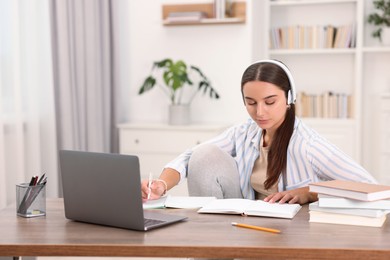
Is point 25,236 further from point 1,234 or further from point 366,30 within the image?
point 366,30

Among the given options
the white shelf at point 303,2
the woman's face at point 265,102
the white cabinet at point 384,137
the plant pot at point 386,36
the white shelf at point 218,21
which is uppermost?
the white shelf at point 303,2

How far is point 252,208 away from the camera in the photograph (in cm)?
198

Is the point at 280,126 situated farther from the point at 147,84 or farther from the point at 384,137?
the point at 384,137

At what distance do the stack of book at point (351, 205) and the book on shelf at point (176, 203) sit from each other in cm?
42

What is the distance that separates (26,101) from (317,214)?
2391 millimetres

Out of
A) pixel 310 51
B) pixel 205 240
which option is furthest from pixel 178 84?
pixel 205 240

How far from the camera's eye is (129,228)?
180 centimetres

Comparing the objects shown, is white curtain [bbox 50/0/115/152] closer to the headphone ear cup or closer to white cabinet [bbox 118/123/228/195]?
white cabinet [bbox 118/123/228/195]

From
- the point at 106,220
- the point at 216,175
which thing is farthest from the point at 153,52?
the point at 106,220

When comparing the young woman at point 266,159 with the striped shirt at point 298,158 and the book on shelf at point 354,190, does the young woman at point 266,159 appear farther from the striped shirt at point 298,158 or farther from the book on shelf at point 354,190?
the book on shelf at point 354,190

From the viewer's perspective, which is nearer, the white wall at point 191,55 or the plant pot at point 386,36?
the white wall at point 191,55

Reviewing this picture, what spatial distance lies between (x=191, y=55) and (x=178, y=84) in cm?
42

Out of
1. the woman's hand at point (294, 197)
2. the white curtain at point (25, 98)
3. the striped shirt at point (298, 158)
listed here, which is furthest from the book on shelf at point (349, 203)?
the white curtain at point (25, 98)

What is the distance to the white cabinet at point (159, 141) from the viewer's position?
4.49 metres
